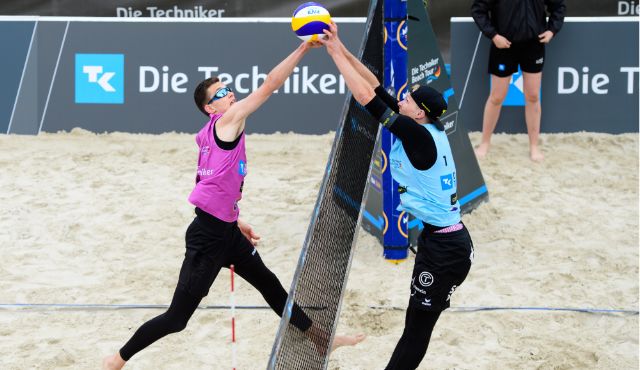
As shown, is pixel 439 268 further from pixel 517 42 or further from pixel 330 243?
pixel 517 42

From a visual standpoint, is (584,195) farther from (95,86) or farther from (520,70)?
(95,86)

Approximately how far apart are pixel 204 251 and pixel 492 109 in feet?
15.2

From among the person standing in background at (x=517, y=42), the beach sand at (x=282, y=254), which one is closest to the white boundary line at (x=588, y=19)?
the person standing in background at (x=517, y=42)

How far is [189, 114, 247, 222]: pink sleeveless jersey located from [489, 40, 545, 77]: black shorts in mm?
4433

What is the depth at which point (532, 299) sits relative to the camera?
6.57m

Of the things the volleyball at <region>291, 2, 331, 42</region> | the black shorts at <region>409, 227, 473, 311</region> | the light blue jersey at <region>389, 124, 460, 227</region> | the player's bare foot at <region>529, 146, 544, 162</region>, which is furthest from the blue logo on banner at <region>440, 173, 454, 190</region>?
the player's bare foot at <region>529, 146, 544, 162</region>

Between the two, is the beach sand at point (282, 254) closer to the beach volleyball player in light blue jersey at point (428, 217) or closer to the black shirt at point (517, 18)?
the beach volleyball player in light blue jersey at point (428, 217)

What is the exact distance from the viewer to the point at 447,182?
493 centimetres

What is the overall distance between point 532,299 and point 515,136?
135 inches

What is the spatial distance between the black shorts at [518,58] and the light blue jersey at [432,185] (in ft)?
14.0

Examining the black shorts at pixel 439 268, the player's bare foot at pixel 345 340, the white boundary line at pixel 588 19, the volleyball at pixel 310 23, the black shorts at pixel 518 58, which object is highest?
the volleyball at pixel 310 23

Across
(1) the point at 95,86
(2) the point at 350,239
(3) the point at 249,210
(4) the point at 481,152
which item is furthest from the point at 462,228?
(1) the point at 95,86

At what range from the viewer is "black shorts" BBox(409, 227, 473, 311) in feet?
16.1

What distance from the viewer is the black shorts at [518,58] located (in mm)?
8961
